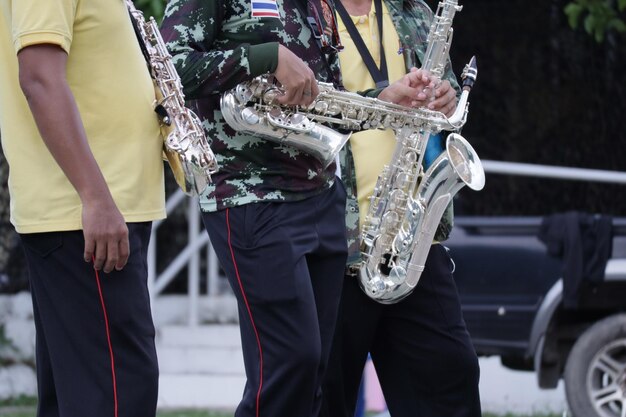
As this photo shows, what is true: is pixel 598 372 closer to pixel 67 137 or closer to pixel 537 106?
pixel 537 106

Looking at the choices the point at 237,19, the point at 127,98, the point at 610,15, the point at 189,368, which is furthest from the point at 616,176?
the point at 127,98

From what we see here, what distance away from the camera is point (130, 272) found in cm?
318

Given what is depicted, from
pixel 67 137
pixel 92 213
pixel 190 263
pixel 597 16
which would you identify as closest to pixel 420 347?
pixel 92 213

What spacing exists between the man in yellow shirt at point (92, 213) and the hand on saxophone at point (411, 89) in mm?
895

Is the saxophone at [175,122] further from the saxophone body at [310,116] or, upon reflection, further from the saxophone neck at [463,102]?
the saxophone neck at [463,102]

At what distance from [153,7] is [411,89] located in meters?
3.29

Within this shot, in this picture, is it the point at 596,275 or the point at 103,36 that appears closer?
the point at 103,36

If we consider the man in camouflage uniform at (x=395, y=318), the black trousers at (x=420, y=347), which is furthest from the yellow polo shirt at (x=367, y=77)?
the black trousers at (x=420, y=347)

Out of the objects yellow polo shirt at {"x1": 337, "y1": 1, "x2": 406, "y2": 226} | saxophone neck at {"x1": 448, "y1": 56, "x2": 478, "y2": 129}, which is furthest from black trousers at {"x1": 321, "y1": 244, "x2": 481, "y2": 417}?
saxophone neck at {"x1": 448, "y1": 56, "x2": 478, "y2": 129}

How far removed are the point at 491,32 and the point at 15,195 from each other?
6.31 meters

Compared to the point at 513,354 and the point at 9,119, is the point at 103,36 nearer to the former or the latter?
the point at 9,119

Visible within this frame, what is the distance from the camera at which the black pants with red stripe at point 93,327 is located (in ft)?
10.3

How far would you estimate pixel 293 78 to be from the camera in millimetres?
3449

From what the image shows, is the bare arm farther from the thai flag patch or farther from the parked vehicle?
the parked vehicle
